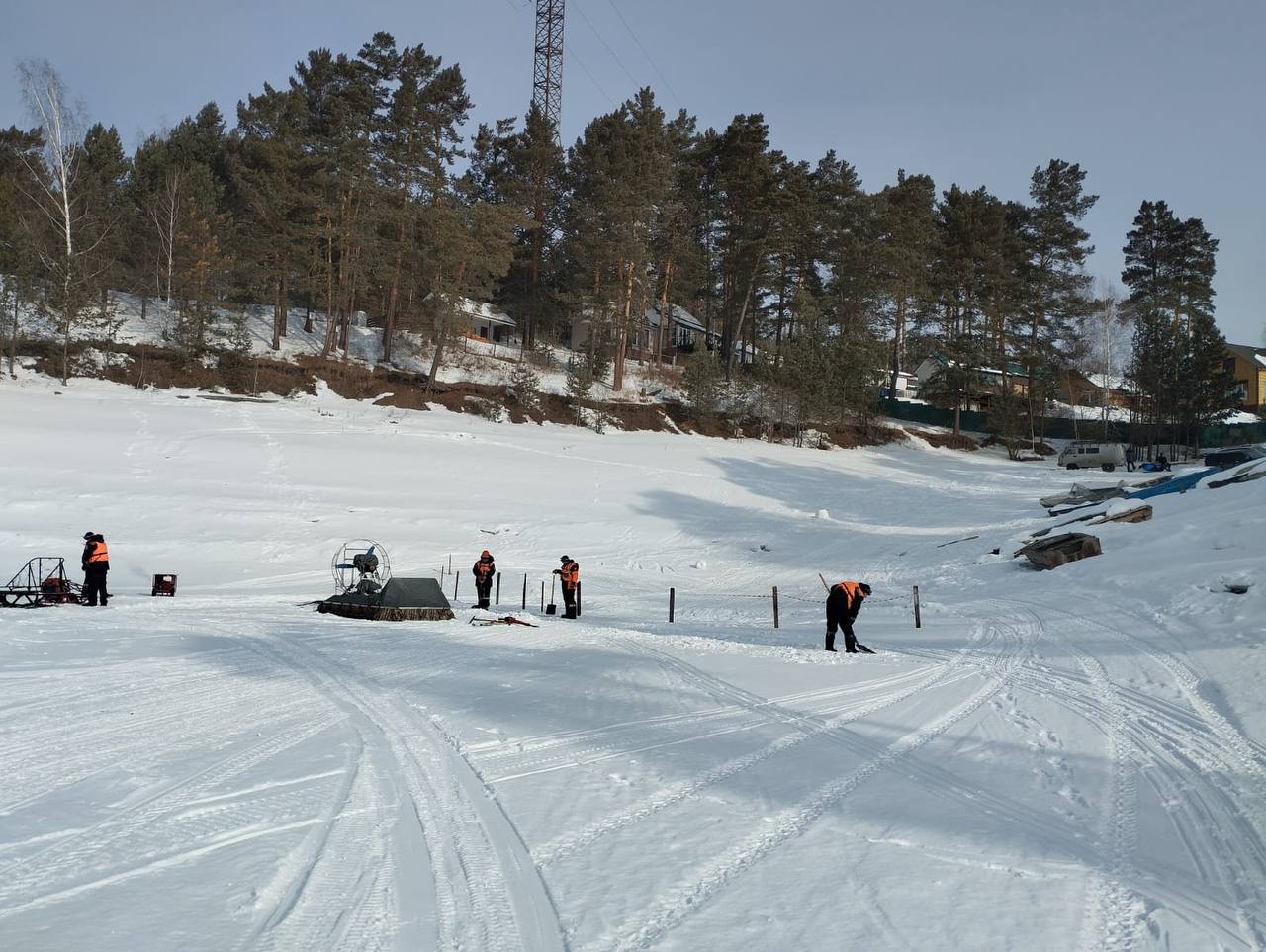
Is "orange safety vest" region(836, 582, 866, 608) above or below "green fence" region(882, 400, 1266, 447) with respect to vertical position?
below

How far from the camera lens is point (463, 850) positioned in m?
4.54

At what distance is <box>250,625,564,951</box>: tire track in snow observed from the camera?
3.71 m

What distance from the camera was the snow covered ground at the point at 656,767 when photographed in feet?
12.8

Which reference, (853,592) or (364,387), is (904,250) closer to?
(364,387)

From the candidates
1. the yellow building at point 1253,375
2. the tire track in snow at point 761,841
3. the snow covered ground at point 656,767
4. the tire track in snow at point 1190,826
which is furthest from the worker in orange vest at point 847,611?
the yellow building at point 1253,375

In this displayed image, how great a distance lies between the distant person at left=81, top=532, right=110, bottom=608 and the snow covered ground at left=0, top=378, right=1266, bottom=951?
63 centimetres

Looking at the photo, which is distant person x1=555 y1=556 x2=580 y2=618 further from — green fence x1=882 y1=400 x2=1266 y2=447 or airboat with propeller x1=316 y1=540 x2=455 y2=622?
green fence x1=882 y1=400 x2=1266 y2=447

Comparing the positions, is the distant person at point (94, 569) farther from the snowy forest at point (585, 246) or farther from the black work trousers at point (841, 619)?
the snowy forest at point (585, 246)

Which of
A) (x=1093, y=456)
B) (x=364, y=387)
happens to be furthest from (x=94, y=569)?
(x=1093, y=456)

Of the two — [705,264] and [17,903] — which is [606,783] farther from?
[705,264]

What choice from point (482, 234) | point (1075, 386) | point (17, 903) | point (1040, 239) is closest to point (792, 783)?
point (17, 903)

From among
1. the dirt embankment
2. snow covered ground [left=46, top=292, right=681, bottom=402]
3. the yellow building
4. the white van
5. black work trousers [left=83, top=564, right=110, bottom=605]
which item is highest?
the yellow building

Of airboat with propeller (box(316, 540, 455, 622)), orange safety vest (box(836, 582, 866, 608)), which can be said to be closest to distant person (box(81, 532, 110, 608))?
airboat with propeller (box(316, 540, 455, 622))

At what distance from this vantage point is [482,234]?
43062 mm
